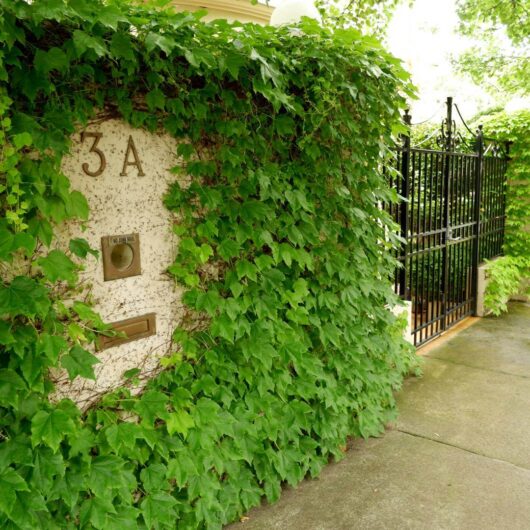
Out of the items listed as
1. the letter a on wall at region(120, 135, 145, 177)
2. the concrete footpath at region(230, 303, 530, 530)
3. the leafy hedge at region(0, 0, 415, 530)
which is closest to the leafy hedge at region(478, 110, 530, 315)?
the concrete footpath at region(230, 303, 530, 530)

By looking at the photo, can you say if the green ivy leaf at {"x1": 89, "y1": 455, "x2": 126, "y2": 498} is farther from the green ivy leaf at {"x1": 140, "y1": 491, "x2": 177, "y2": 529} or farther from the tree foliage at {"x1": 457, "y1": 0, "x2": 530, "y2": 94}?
the tree foliage at {"x1": 457, "y1": 0, "x2": 530, "y2": 94}

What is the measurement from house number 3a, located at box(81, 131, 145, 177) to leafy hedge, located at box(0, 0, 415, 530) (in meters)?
0.09

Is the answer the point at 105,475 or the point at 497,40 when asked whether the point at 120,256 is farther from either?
the point at 497,40

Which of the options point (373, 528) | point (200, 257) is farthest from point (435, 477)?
point (200, 257)

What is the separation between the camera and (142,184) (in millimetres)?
2633

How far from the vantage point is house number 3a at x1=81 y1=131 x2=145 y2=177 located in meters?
2.39

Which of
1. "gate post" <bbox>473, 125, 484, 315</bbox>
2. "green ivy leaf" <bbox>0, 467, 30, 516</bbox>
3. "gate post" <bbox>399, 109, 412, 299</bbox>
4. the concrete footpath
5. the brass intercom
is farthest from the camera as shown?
"gate post" <bbox>473, 125, 484, 315</bbox>

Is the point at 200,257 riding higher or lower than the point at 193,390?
higher

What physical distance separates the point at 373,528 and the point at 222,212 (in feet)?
6.33

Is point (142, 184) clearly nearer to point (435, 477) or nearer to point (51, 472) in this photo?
point (51, 472)

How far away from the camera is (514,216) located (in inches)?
324

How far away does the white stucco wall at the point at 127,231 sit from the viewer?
2.42 m

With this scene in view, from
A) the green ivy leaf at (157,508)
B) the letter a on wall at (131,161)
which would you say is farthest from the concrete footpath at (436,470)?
the letter a on wall at (131,161)

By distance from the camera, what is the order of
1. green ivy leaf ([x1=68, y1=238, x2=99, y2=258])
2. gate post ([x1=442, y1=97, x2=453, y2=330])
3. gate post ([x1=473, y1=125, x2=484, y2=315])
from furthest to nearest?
gate post ([x1=473, y1=125, x2=484, y2=315])
gate post ([x1=442, y1=97, x2=453, y2=330])
green ivy leaf ([x1=68, y1=238, x2=99, y2=258])
